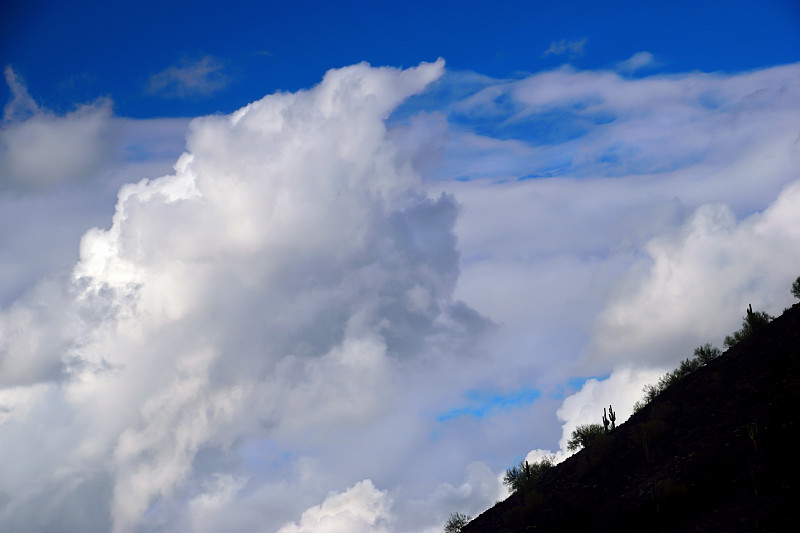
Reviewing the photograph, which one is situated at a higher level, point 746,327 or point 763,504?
point 746,327

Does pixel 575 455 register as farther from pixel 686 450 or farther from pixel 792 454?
pixel 792 454

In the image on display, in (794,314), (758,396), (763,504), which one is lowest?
(763,504)

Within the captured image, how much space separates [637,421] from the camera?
75688 mm

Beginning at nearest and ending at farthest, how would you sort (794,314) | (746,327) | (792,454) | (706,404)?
(792,454) < (706,404) < (794,314) < (746,327)

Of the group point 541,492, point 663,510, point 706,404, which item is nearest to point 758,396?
point 706,404

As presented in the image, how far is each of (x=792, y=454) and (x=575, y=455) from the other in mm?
30253

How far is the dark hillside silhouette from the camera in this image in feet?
164

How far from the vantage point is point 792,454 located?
51375 millimetres

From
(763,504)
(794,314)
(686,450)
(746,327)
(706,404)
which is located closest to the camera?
(763,504)

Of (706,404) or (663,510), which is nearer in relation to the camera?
(663,510)

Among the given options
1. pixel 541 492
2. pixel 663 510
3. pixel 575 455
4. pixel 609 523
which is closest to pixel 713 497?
pixel 663 510

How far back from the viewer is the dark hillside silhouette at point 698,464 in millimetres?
50000

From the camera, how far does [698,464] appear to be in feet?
189

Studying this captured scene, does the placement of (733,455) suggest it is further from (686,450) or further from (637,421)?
(637,421)
